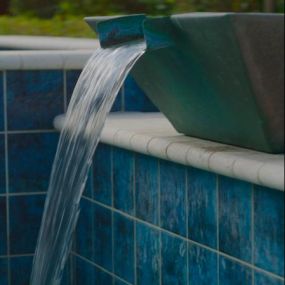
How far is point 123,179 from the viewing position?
4340mm

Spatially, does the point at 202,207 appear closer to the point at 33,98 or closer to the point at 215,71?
the point at 215,71

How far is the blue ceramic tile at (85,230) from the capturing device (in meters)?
4.71

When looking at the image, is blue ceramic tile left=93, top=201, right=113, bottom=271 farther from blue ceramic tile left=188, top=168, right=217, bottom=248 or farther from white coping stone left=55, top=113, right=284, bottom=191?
blue ceramic tile left=188, top=168, right=217, bottom=248

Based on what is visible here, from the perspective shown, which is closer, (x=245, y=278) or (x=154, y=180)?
(x=245, y=278)

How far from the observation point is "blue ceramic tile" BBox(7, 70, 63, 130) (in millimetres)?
4828

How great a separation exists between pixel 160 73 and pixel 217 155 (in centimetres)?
45

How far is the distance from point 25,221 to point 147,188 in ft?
3.02

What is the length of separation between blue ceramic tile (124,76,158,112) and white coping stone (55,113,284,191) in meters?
0.09

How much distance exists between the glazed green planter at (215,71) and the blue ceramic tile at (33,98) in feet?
2.62

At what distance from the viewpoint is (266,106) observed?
3.28 meters

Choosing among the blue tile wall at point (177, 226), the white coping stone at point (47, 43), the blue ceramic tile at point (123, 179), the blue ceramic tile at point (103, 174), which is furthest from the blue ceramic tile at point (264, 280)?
the white coping stone at point (47, 43)

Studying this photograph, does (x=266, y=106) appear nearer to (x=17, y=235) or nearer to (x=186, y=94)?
(x=186, y=94)

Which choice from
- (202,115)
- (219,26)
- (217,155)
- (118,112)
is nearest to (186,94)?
(202,115)

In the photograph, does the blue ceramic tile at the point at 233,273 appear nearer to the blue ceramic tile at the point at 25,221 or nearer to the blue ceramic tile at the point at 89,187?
the blue ceramic tile at the point at 89,187
